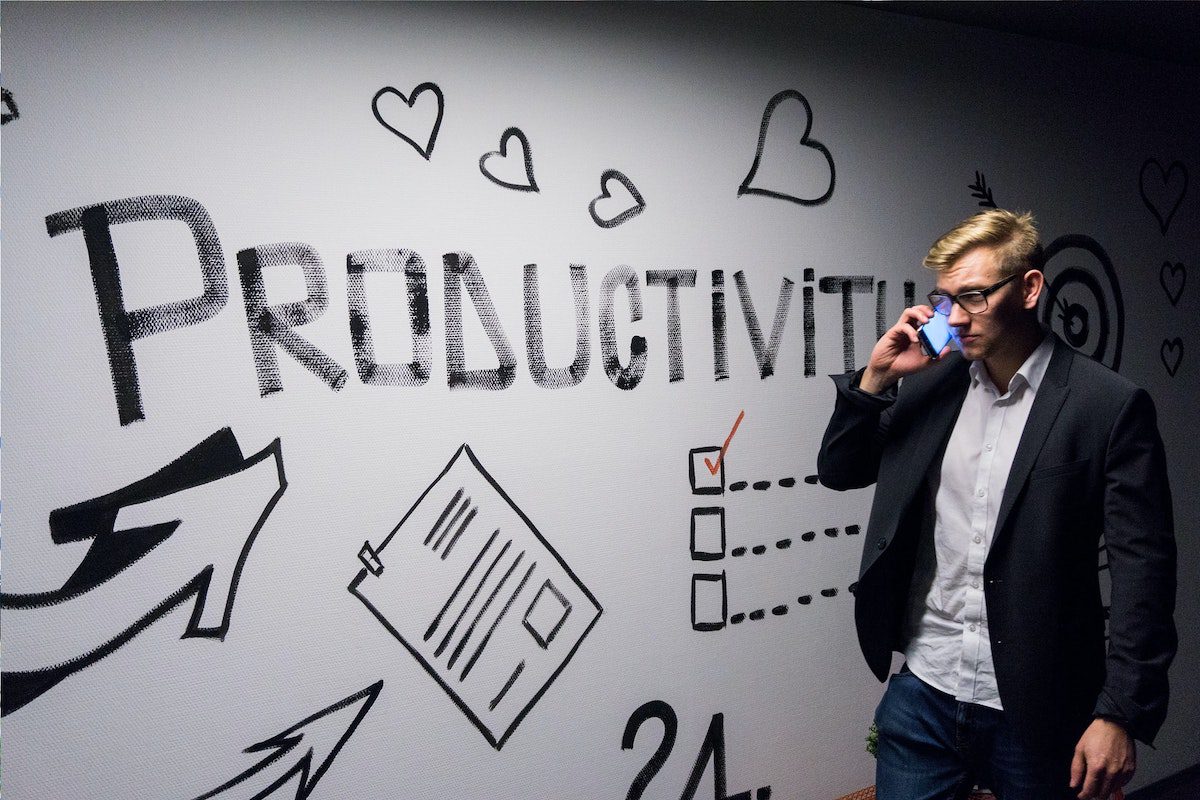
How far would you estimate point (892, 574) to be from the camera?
1685mm

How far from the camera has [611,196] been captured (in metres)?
2.02

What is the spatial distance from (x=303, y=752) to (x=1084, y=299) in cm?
262

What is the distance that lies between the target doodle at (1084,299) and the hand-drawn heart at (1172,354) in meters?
0.23

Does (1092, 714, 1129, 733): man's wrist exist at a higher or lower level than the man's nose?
lower

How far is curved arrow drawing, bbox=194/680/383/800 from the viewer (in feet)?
5.68

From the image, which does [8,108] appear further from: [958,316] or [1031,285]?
[1031,285]

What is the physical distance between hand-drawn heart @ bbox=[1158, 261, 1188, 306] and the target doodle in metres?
0.26

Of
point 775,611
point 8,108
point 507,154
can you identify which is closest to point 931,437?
point 775,611

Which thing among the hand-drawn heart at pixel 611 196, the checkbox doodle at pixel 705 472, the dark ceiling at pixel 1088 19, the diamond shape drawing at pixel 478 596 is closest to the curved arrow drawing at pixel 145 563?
the diamond shape drawing at pixel 478 596

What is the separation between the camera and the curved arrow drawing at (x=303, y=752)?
1730mm

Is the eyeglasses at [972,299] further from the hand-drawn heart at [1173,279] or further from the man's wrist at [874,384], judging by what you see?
the hand-drawn heart at [1173,279]

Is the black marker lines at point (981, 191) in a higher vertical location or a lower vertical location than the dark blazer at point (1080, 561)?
higher

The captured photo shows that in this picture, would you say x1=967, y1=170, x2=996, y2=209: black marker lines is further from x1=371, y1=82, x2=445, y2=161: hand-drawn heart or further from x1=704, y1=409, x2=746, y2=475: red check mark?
x1=371, y1=82, x2=445, y2=161: hand-drawn heart

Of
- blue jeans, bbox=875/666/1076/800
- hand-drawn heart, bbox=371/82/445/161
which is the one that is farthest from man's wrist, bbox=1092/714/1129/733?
hand-drawn heart, bbox=371/82/445/161
